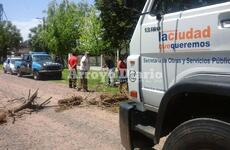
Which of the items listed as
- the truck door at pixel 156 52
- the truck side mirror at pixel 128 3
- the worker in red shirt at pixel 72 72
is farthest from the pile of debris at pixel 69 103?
the truck side mirror at pixel 128 3

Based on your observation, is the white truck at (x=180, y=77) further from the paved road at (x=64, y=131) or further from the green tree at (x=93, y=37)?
the green tree at (x=93, y=37)

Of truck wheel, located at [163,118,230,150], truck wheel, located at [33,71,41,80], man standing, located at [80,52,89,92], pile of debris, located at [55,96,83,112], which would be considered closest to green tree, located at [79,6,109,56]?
truck wheel, located at [33,71,41,80]

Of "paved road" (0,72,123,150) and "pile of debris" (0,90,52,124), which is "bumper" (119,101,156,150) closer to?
"paved road" (0,72,123,150)

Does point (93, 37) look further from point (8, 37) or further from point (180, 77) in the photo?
point (8, 37)

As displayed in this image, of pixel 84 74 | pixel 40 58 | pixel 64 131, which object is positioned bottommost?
pixel 64 131

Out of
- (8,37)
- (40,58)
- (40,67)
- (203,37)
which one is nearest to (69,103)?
(203,37)

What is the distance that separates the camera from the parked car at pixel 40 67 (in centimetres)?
2806

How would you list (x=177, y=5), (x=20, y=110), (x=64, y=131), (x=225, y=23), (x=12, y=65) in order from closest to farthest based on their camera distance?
(x=225, y=23) → (x=177, y=5) → (x=64, y=131) → (x=20, y=110) → (x=12, y=65)

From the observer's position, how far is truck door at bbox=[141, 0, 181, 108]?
436 centimetres

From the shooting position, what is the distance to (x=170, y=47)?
4305 millimetres

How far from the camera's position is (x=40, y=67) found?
2822 cm

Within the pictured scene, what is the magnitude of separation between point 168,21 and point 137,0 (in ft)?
2.56

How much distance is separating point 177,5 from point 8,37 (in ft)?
304

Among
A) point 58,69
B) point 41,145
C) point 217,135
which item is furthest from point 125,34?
point 217,135
